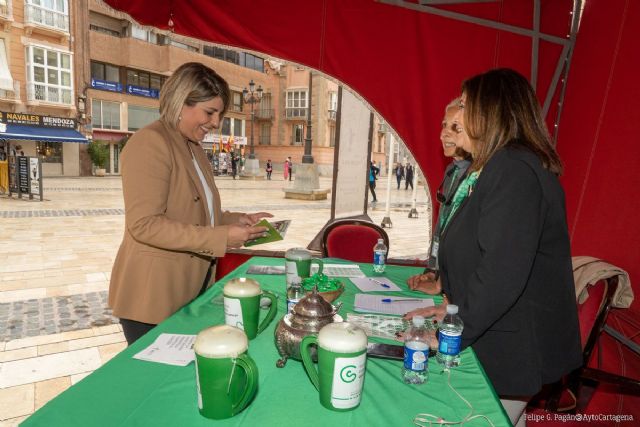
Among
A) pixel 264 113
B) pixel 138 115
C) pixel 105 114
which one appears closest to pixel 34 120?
pixel 105 114

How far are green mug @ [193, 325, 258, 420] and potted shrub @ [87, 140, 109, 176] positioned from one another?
25.6 meters

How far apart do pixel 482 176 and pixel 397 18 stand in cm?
243

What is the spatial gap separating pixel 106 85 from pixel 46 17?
4.54 m

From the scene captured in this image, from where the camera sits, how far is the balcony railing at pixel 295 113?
38006 millimetres

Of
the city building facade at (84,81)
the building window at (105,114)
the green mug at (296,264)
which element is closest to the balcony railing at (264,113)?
the city building facade at (84,81)

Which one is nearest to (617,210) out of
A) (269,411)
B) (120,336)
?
(269,411)

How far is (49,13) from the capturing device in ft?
68.4

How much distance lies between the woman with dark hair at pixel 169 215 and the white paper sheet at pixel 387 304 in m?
0.55

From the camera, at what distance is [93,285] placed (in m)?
4.63

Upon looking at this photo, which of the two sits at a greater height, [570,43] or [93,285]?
[570,43]

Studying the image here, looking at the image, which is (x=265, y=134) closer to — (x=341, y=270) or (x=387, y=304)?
(x=341, y=270)

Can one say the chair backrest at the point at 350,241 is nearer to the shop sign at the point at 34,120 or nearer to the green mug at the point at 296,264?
the green mug at the point at 296,264

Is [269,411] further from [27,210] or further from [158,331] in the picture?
[27,210]

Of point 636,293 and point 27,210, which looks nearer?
point 636,293
